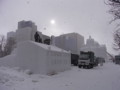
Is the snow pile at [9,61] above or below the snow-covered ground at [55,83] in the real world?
above

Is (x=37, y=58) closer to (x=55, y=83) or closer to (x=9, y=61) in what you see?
(x=9, y=61)

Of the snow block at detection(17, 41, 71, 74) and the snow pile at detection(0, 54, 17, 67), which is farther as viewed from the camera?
the snow pile at detection(0, 54, 17, 67)

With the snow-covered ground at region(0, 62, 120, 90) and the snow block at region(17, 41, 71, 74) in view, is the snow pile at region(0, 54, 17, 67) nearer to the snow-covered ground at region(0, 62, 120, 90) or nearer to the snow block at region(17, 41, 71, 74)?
the snow block at region(17, 41, 71, 74)

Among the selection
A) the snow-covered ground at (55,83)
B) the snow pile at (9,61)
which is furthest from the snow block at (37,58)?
the snow-covered ground at (55,83)

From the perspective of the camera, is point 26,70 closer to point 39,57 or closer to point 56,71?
point 39,57

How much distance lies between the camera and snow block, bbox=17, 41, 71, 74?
19.6 m

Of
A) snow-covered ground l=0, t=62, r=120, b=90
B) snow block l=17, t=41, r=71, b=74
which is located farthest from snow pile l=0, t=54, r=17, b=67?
snow-covered ground l=0, t=62, r=120, b=90

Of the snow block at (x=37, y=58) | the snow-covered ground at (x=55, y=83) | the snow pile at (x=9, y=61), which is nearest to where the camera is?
the snow-covered ground at (x=55, y=83)

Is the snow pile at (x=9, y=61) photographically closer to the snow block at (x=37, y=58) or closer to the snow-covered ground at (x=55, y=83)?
the snow block at (x=37, y=58)

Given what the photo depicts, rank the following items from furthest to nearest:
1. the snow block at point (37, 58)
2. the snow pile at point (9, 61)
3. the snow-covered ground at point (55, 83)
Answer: the snow pile at point (9, 61) < the snow block at point (37, 58) < the snow-covered ground at point (55, 83)

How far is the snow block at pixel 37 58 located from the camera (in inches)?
771

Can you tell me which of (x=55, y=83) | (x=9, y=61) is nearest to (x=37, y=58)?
(x=9, y=61)

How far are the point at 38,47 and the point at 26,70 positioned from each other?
3.58 metres

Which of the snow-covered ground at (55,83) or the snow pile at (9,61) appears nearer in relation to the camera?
the snow-covered ground at (55,83)
